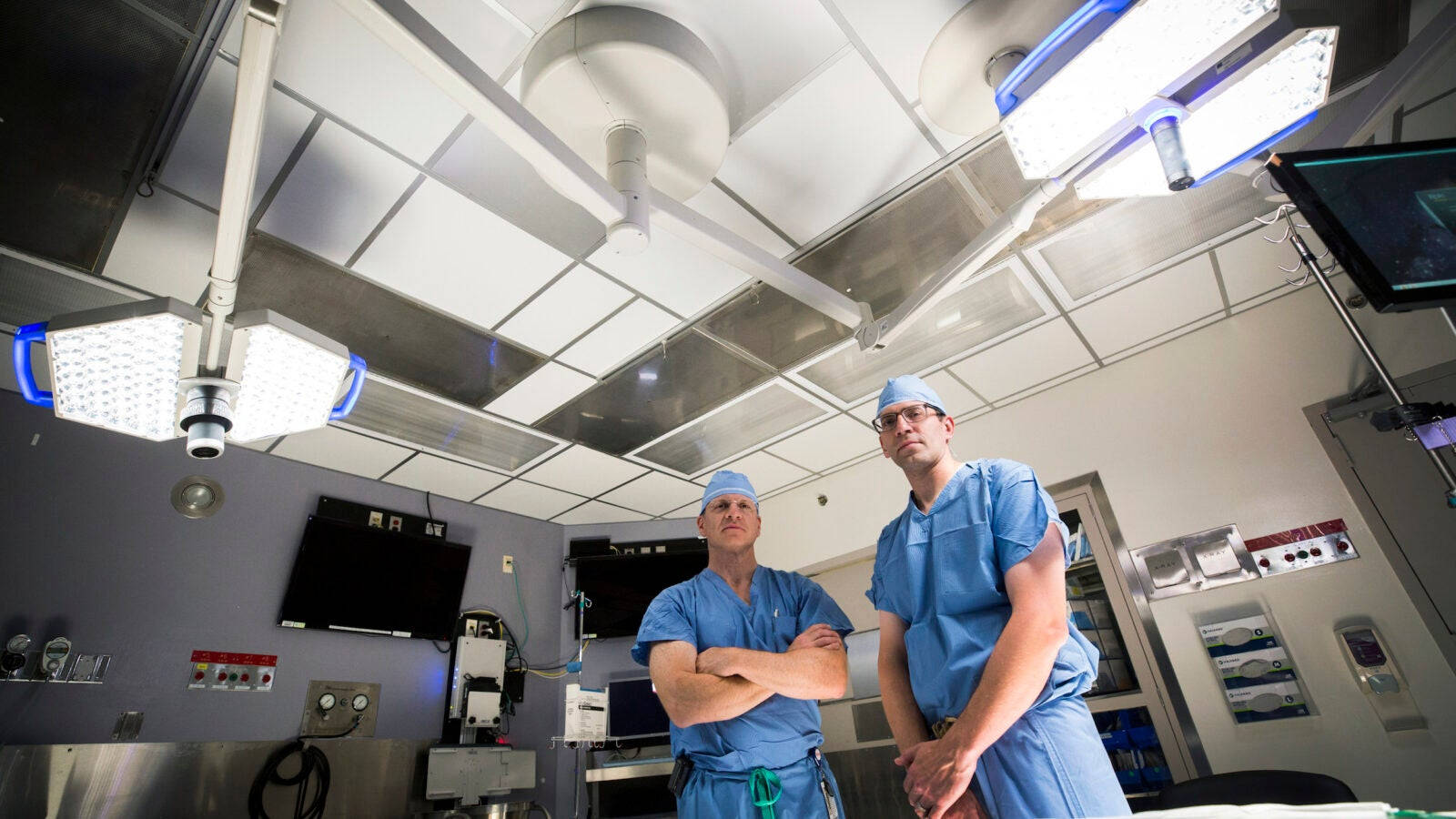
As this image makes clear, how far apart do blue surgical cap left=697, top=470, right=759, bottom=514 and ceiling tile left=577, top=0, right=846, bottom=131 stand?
51.6 inches

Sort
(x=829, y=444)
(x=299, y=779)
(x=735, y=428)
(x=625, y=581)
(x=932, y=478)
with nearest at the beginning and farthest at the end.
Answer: (x=932, y=478) < (x=299, y=779) < (x=735, y=428) < (x=829, y=444) < (x=625, y=581)

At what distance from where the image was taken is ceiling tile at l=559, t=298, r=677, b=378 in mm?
3459

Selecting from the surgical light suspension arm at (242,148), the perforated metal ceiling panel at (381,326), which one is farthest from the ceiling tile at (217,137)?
the surgical light suspension arm at (242,148)

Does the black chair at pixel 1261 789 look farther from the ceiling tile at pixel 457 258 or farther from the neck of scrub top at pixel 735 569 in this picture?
the ceiling tile at pixel 457 258

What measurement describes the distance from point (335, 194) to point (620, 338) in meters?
1.41

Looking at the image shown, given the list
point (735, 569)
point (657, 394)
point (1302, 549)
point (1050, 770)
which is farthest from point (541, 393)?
point (1302, 549)

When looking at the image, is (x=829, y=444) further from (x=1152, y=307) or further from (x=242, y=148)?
(x=242, y=148)

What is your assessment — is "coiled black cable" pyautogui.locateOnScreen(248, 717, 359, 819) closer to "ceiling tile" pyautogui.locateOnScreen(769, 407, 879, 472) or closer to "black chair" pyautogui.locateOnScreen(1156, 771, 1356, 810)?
"ceiling tile" pyautogui.locateOnScreen(769, 407, 879, 472)

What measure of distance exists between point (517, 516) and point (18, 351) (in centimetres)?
390

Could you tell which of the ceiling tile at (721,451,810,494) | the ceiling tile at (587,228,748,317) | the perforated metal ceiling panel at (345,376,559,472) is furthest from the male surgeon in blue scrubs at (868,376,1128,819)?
the ceiling tile at (721,451,810,494)

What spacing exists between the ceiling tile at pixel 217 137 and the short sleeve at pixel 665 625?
196cm

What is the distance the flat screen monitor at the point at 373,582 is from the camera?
4.45 meters

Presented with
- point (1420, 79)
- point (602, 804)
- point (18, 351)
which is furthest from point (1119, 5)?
point (602, 804)

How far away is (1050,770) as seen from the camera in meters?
1.22
